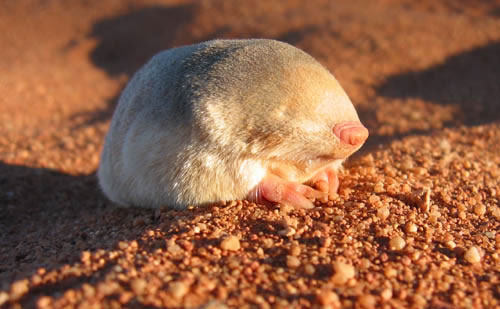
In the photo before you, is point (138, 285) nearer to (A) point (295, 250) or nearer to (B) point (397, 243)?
(A) point (295, 250)

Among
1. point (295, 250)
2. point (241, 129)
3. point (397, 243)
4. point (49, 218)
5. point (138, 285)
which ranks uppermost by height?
point (241, 129)

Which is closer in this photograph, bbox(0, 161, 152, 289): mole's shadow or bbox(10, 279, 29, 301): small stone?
bbox(10, 279, 29, 301): small stone

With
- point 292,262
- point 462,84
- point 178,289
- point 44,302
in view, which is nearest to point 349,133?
point 292,262

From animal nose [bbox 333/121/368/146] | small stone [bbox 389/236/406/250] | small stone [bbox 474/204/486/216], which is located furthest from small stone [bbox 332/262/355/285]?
small stone [bbox 474/204/486/216]

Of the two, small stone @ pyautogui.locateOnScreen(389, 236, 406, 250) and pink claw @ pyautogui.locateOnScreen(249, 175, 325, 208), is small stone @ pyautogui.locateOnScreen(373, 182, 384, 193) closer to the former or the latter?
pink claw @ pyautogui.locateOnScreen(249, 175, 325, 208)

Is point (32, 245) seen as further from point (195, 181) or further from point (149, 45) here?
point (149, 45)

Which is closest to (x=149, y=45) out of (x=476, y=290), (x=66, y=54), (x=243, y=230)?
(x=66, y=54)
